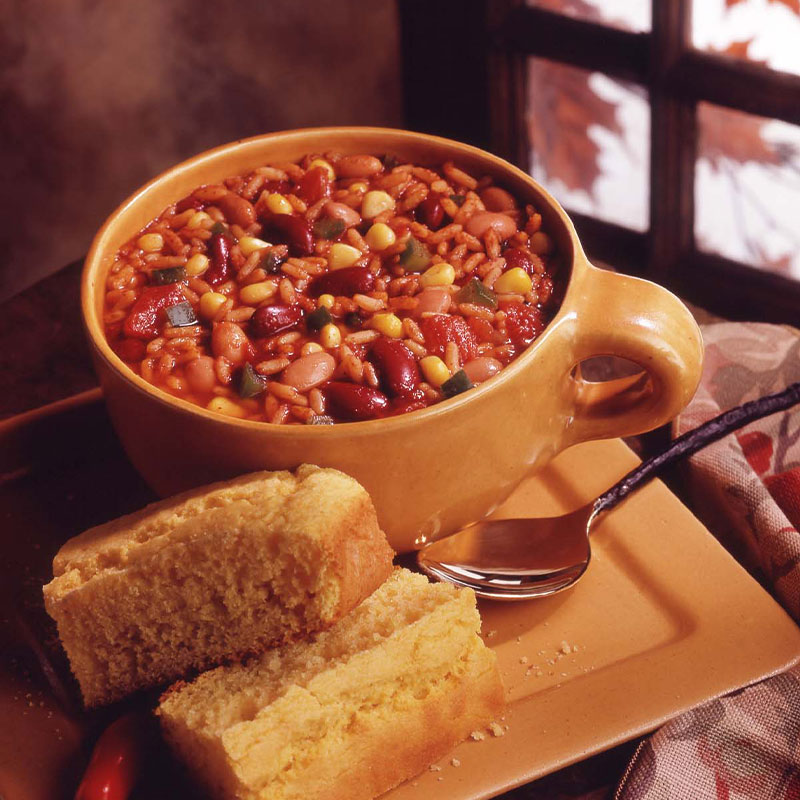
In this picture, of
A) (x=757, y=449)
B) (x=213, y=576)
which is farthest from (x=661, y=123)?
(x=213, y=576)

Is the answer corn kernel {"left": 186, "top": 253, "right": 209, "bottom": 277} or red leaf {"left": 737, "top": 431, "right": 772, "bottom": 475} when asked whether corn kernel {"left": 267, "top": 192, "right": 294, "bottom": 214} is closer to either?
corn kernel {"left": 186, "top": 253, "right": 209, "bottom": 277}

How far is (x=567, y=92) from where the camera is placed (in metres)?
3.93

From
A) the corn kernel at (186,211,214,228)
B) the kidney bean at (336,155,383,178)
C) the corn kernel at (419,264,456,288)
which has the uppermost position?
the kidney bean at (336,155,383,178)

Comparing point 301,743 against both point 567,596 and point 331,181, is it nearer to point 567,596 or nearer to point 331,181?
point 567,596

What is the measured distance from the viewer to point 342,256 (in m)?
2.07

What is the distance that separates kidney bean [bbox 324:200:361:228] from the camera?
7.08 feet

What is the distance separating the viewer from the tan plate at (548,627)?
5.48 ft

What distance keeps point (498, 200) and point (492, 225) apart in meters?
0.09

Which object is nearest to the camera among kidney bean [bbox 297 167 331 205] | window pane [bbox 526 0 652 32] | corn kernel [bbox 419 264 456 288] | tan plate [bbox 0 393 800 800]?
tan plate [bbox 0 393 800 800]

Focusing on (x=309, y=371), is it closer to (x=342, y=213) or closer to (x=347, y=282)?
(x=347, y=282)

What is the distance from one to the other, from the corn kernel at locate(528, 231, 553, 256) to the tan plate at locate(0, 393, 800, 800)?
43 cm

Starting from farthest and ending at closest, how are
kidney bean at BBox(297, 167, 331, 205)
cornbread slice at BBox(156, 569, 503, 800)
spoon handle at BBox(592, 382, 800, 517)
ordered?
kidney bean at BBox(297, 167, 331, 205), spoon handle at BBox(592, 382, 800, 517), cornbread slice at BBox(156, 569, 503, 800)

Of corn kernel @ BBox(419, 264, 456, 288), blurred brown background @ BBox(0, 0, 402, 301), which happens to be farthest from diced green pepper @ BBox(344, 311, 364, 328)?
blurred brown background @ BBox(0, 0, 402, 301)

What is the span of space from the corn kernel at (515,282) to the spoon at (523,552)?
0.41 metres
